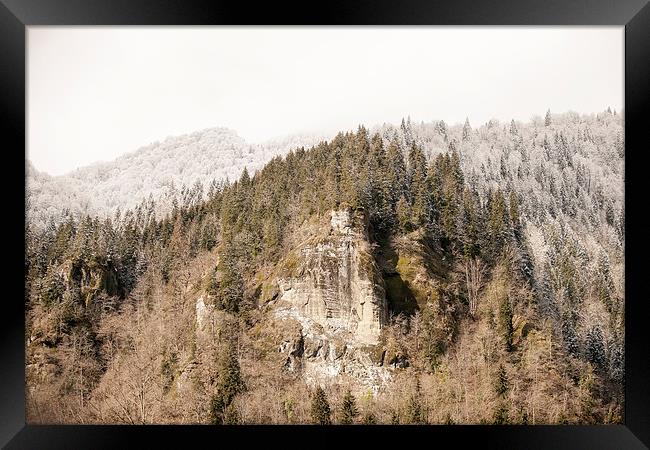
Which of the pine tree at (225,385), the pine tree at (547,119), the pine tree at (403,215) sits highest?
the pine tree at (547,119)

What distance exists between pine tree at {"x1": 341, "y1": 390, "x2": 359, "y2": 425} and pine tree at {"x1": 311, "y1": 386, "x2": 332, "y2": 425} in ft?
1.00

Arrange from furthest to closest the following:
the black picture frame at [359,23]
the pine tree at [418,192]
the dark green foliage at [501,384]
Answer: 1. the pine tree at [418,192]
2. the dark green foliage at [501,384]
3. the black picture frame at [359,23]

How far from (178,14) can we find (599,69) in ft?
25.3

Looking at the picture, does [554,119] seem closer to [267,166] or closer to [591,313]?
[591,313]

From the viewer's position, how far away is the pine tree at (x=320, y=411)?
10.7m

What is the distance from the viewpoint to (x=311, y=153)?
10.7 metres

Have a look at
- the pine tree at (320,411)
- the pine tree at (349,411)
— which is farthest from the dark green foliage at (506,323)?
the pine tree at (320,411)

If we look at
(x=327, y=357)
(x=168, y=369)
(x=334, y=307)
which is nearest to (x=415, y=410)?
(x=327, y=357)

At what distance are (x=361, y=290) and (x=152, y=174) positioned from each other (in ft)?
18.2

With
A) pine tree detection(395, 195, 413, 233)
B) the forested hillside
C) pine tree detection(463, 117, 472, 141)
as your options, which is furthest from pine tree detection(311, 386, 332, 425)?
pine tree detection(463, 117, 472, 141)

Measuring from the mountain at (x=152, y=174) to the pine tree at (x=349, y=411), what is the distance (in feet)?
18.0

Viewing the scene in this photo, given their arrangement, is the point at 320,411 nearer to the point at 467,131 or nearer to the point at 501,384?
the point at 501,384

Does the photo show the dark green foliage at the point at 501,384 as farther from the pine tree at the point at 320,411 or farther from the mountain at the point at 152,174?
the mountain at the point at 152,174

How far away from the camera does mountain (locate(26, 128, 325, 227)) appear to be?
947 centimetres
